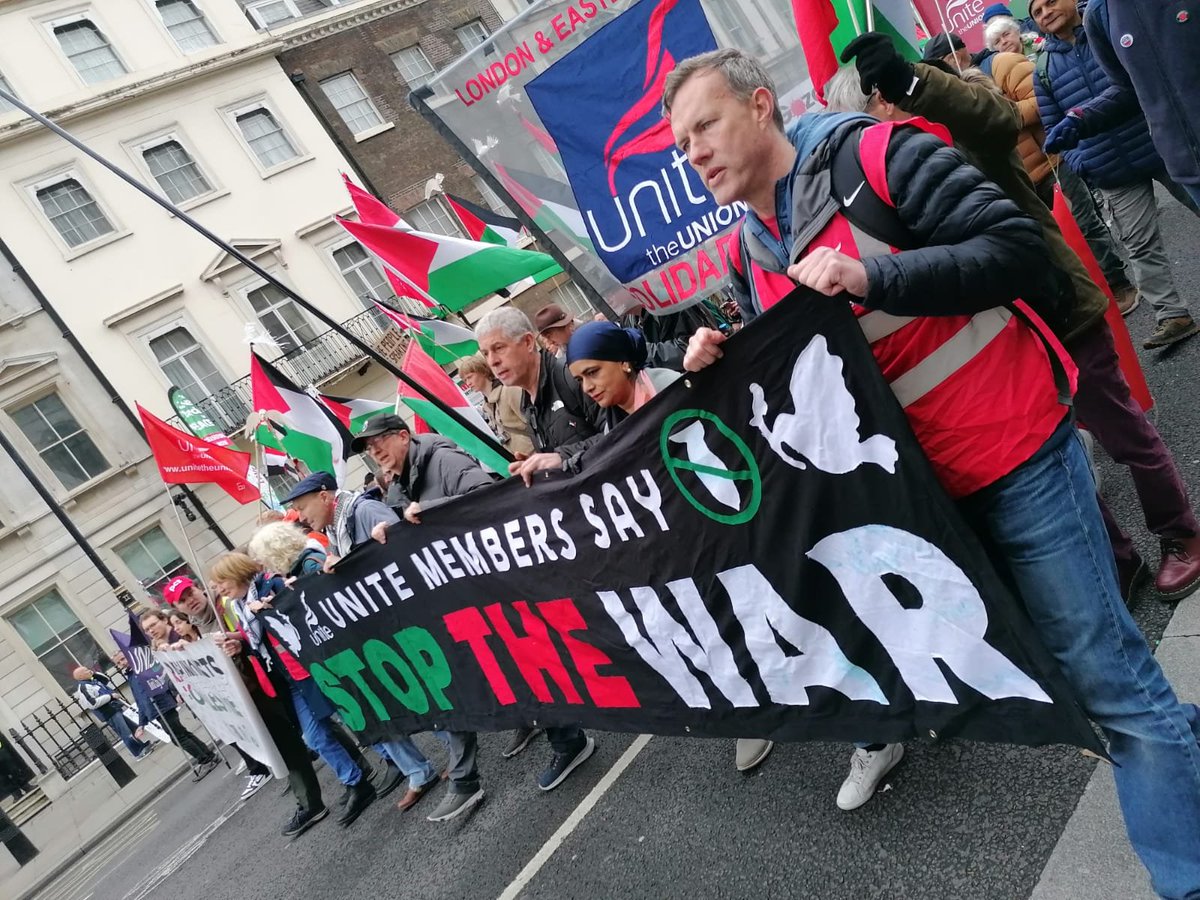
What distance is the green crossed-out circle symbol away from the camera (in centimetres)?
205

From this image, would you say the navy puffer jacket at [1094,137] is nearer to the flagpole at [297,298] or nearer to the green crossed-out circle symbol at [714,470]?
the green crossed-out circle symbol at [714,470]

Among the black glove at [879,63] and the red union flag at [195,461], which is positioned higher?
the red union flag at [195,461]

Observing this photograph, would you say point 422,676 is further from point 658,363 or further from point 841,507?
point 841,507

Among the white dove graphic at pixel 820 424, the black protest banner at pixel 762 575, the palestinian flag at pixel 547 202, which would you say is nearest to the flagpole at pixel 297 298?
the black protest banner at pixel 762 575

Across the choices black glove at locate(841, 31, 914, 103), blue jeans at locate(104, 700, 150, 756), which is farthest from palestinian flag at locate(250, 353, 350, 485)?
→ blue jeans at locate(104, 700, 150, 756)

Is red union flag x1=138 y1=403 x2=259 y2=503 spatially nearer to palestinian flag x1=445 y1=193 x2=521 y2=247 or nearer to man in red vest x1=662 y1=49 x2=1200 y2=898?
palestinian flag x1=445 y1=193 x2=521 y2=247

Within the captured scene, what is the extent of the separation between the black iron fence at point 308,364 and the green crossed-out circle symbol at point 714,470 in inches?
707

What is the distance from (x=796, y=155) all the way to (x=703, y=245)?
176 centimetres

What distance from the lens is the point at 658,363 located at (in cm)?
304

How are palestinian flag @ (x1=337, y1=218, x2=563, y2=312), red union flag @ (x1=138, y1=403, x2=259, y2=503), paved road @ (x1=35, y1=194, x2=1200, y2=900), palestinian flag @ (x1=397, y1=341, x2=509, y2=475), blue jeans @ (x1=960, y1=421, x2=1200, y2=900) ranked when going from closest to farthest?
blue jeans @ (x1=960, y1=421, x2=1200, y2=900) → paved road @ (x1=35, y1=194, x2=1200, y2=900) → palestinian flag @ (x1=397, y1=341, x2=509, y2=475) → palestinian flag @ (x1=337, y1=218, x2=563, y2=312) → red union flag @ (x1=138, y1=403, x2=259, y2=503)

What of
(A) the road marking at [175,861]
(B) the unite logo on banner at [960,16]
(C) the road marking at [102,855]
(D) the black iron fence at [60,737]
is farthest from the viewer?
(D) the black iron fence at [60,737]

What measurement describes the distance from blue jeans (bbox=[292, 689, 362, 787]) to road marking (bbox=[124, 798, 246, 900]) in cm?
259

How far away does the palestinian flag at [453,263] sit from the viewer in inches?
181

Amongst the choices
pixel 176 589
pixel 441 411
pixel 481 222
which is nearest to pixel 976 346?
pixel 441 411
